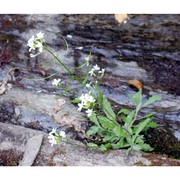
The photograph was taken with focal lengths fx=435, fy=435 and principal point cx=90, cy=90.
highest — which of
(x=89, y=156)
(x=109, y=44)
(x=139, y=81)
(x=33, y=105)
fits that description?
(x=109, y=44)

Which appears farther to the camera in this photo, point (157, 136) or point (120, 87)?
point (120, 87)

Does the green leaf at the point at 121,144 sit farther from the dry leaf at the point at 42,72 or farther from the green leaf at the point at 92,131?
the dry leaf at the point at 42,72

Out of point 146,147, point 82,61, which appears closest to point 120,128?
point 146,147

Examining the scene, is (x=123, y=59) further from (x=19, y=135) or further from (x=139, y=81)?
(x=19, y=135)

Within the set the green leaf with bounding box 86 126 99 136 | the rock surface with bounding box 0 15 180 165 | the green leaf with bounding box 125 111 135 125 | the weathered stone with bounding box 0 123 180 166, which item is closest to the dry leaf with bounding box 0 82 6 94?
the rock surface with bounding box 0 15 180 165

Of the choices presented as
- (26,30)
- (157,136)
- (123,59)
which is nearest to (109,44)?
(123,59)

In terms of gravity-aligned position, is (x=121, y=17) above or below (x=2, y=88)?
above

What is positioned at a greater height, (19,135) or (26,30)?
(26,30)

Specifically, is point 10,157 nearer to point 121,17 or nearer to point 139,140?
point 139,140

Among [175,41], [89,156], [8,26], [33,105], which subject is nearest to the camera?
[89,156]

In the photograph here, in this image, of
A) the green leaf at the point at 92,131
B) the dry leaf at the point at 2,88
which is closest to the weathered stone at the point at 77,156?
the green leaf at the point at 92,131

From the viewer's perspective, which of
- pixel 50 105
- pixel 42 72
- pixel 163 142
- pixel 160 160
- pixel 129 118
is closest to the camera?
pixel 160 160
